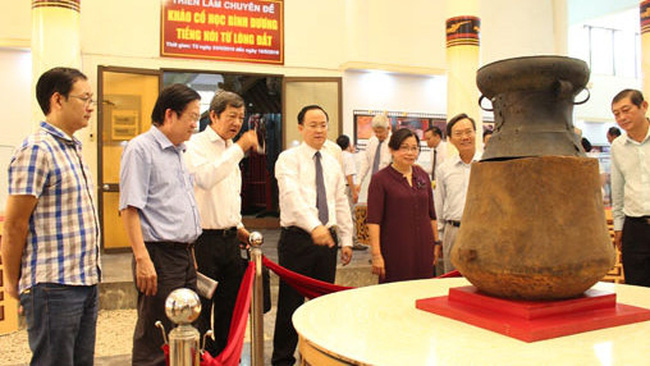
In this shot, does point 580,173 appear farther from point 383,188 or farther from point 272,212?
point 272,212

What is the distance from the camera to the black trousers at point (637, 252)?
3414mm

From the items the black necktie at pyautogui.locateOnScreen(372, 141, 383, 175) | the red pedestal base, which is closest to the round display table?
the red pedestal base

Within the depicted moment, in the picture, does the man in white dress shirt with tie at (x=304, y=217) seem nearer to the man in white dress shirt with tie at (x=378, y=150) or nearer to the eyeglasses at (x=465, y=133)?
the eyeglasses at (x=465, y=133)

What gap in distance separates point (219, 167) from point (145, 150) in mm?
541

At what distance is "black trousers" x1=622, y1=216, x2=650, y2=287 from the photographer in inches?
134

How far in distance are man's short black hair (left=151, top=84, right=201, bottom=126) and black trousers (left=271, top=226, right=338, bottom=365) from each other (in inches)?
43.5

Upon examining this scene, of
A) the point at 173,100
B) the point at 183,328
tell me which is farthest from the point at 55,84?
the point at 183,328

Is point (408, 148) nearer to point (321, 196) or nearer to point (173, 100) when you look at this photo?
point (321, 196)

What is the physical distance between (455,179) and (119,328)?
9.53ft

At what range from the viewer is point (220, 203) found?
3088 millimetres

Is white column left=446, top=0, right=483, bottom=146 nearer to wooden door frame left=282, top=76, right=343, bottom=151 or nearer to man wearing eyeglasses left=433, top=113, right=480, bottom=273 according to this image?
wooden door frame left=282, top=76, right=343, bottom=151

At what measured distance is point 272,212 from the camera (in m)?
10.9

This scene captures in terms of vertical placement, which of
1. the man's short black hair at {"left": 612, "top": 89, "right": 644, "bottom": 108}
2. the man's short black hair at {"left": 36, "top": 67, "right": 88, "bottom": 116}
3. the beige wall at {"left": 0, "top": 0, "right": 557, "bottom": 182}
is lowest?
the man's short black hair at {"left": 36, "top": 67, "right": 88, "bottom": 116}

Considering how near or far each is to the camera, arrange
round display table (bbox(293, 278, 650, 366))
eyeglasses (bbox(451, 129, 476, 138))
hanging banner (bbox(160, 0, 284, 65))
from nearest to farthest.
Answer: round display table (bbox(293, 278, 650, 366)), eyeglasses (bbox(451, 129, 476, 138)), hanging banner (bbox(160, 0, 284, 65))
